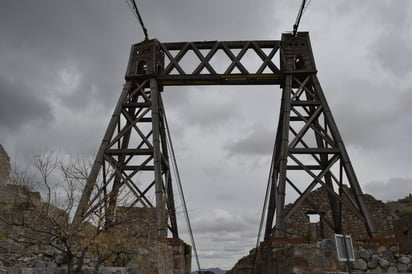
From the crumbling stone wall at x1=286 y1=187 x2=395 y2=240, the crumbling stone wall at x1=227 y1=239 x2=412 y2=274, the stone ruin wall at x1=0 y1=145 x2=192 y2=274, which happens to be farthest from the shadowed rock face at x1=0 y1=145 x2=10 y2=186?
the crumbling stone wall at x1=227 y1=239 x2=412 y2=274

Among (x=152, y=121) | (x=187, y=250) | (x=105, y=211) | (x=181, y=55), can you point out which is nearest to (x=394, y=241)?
(x=187, y=250)

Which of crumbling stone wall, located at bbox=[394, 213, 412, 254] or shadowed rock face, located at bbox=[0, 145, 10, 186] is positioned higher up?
shadowed rock face, located at bbox=[0, 145, 10, 186]

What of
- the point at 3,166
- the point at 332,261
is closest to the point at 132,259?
the point at 332,261

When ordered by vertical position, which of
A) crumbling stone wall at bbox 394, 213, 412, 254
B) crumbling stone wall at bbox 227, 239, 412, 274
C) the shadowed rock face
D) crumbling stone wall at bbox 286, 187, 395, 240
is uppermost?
the shadowed rock face

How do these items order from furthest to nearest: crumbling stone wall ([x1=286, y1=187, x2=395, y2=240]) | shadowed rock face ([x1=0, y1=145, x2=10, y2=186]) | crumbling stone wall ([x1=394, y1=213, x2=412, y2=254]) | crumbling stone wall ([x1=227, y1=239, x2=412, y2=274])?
shadowed rock face ([x1=0, y1=145, x2=10, y2=186]), crumbling stone wall ([x1=286, y1=187, x2=395, y2=240]), crumbling stone wall ([x1=394, y1=213, x2=412, y2=254]), crumbling stone wall ([x1=227, y1=239, x2=412, y2=274])

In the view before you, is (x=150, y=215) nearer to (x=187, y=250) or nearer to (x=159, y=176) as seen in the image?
(x=159, y=176)

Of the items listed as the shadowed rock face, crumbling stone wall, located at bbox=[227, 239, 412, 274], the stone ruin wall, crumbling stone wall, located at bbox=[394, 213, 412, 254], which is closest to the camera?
the stone ruin wall

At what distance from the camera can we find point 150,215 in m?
10.6

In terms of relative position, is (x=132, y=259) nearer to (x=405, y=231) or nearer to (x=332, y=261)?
(x=332, y=261)

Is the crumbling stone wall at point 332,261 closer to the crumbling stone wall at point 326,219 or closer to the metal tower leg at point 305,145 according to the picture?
the metal tower leg at point 305,145

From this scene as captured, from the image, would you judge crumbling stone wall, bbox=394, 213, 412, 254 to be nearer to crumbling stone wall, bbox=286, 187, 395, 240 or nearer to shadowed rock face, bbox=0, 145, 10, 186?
crumbling stone wall, bbox=286, 187, 395, 240

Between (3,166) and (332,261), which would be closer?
(332,261)

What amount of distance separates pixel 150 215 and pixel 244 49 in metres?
7.00

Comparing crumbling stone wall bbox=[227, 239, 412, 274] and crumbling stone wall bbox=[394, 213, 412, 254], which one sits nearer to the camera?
crumbling stone wall bbox=[227, 239, 412, 274]
